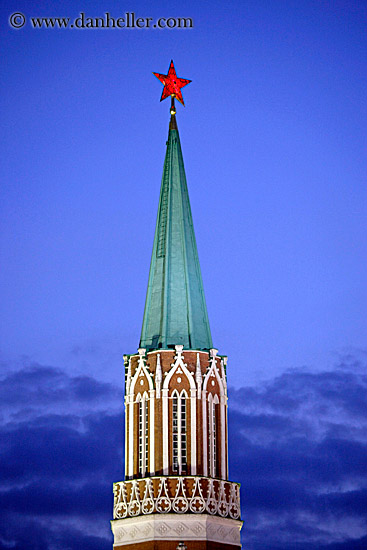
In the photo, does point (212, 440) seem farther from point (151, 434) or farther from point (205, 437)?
point (151, 434)

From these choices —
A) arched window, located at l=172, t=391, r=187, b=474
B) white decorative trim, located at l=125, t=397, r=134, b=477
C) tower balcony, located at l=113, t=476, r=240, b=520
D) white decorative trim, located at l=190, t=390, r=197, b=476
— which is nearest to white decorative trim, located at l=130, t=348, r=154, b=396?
white decorative trim, located at l=125, t=397, r=134, b=477

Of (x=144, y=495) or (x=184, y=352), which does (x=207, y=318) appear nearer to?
(x=184, y=352)

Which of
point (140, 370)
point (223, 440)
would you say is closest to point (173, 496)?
point (223, 440)

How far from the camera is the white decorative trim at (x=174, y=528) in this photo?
75.8 metres

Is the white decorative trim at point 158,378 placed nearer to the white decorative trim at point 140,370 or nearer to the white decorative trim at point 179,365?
the white decorative trim at point 179,365

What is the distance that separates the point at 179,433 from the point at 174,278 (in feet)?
36.8

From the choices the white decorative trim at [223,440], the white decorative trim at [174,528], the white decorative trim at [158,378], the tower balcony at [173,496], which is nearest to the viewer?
the white decorative trim at [174,528]

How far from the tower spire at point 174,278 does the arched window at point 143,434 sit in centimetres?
381

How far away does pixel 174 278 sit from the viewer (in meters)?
83.2

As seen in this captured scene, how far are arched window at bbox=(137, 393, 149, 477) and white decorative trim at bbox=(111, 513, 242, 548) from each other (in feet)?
11.0

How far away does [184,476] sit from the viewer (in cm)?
7681

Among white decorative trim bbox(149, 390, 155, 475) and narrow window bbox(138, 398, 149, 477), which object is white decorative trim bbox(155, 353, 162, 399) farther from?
narrow window bbox(138, 398, 149, 477)

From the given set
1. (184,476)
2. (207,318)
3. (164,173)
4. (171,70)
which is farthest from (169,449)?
(171,70)

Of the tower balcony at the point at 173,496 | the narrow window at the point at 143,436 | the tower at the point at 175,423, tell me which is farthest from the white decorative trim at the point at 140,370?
the tower balcony at the point at 173,496
